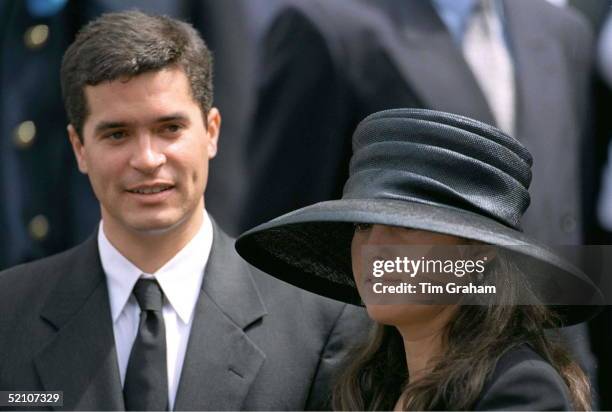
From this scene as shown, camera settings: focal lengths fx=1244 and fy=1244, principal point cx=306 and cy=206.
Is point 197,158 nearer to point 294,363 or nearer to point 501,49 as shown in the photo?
point 294,363

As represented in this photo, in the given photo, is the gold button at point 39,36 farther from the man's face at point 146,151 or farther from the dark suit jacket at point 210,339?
the dark suit jacket at point 210,339

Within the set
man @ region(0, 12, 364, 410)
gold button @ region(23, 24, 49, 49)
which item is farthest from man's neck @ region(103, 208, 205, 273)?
gold button @ region(23, 24, 49, 49)

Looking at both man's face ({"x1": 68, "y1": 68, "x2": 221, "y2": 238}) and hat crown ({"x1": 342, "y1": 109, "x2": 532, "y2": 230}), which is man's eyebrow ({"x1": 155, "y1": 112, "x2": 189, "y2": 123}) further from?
hat crown ({"x1": 342, "y1": 109, "x2": 532, "y2": 230})

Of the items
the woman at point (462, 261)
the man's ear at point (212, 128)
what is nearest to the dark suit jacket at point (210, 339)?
the man's ear at point (212, 128)

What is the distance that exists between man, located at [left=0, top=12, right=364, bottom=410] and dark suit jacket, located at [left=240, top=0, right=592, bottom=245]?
0.48 meters

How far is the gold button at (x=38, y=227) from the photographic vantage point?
3605 millimetres

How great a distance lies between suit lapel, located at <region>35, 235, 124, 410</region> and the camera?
275 centimetres

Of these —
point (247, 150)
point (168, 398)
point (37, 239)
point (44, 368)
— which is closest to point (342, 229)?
point (168, 398)

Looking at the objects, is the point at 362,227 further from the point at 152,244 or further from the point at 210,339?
the point at 152,244

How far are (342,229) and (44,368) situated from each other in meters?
0.76

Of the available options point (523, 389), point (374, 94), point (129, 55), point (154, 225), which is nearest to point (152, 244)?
point (154, 225)

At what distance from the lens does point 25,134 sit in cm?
361

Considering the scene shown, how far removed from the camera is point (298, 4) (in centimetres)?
341

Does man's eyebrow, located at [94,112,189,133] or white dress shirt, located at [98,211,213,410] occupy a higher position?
man's eyebrow, located at [94,112,189,133]
